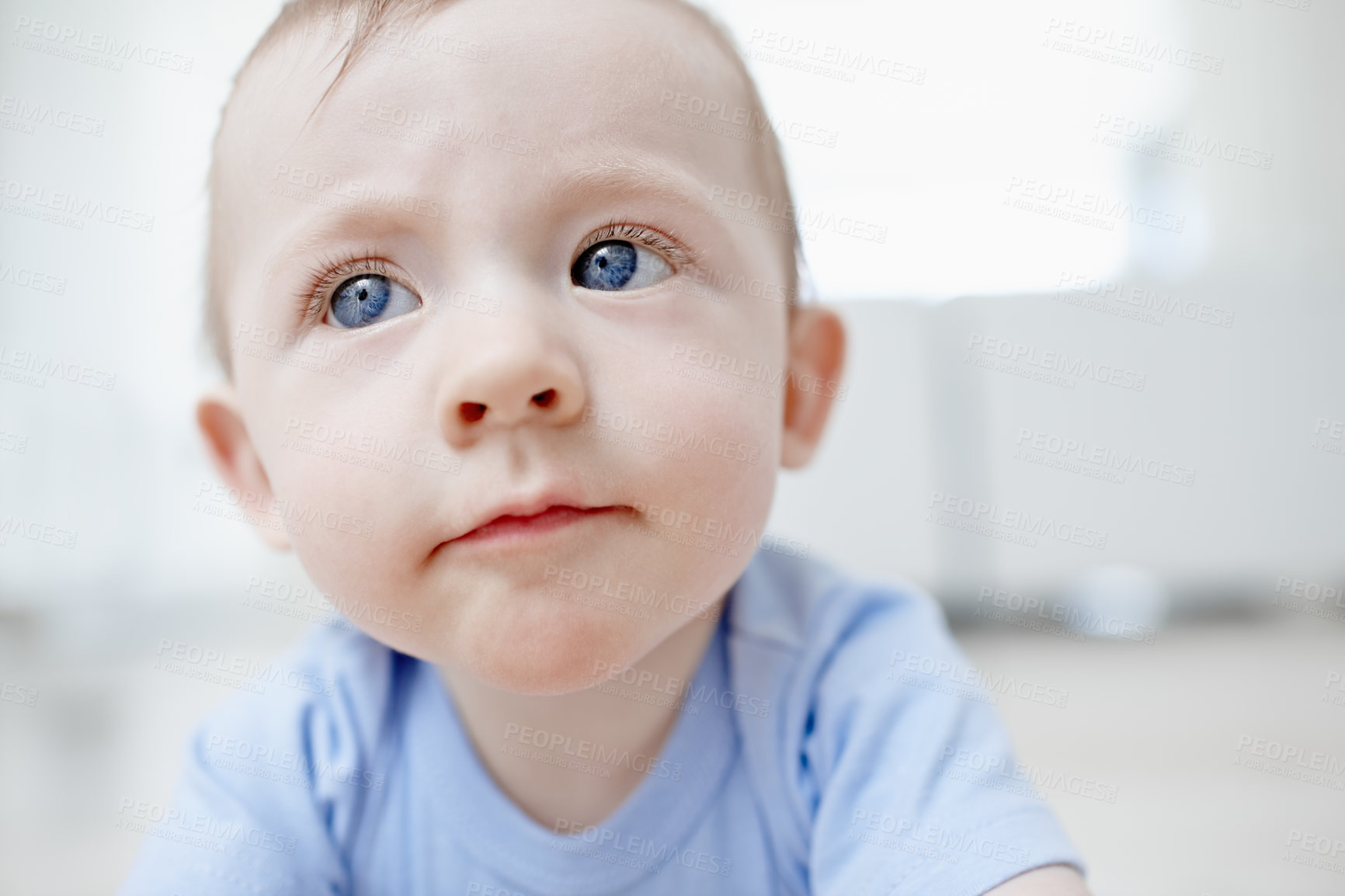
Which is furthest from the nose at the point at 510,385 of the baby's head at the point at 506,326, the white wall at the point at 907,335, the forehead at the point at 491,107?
the white wall at the point at 907,335

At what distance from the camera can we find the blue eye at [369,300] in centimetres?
70

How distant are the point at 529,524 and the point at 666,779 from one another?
1.13 feet

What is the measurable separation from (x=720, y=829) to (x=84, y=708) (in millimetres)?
1193

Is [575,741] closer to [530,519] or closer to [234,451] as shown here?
[530,519]

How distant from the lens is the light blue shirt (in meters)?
0.76

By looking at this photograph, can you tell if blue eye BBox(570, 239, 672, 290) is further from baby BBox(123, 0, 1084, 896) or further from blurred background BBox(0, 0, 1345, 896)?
blurred background BBox(0, 0, 1345, 896)

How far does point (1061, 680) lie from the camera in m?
1.58

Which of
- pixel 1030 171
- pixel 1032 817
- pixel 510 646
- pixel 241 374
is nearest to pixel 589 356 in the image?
pixel 510 646

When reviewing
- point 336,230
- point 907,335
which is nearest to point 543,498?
point 336,230

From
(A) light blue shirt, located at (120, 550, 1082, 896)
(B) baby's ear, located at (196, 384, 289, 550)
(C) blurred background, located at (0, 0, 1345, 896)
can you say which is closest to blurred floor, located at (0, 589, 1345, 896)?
(C) blurred background, located at (0, 0, 1345, 896)

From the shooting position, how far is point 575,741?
2.81ft

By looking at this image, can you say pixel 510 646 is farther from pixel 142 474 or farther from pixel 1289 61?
pixel 1289 61

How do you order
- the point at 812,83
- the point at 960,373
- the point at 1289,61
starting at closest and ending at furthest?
the point at 812,83, the point at 960,373, the point at 1289,61

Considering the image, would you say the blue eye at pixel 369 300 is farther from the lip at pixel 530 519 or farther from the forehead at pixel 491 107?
the lip at pixel 530 519
